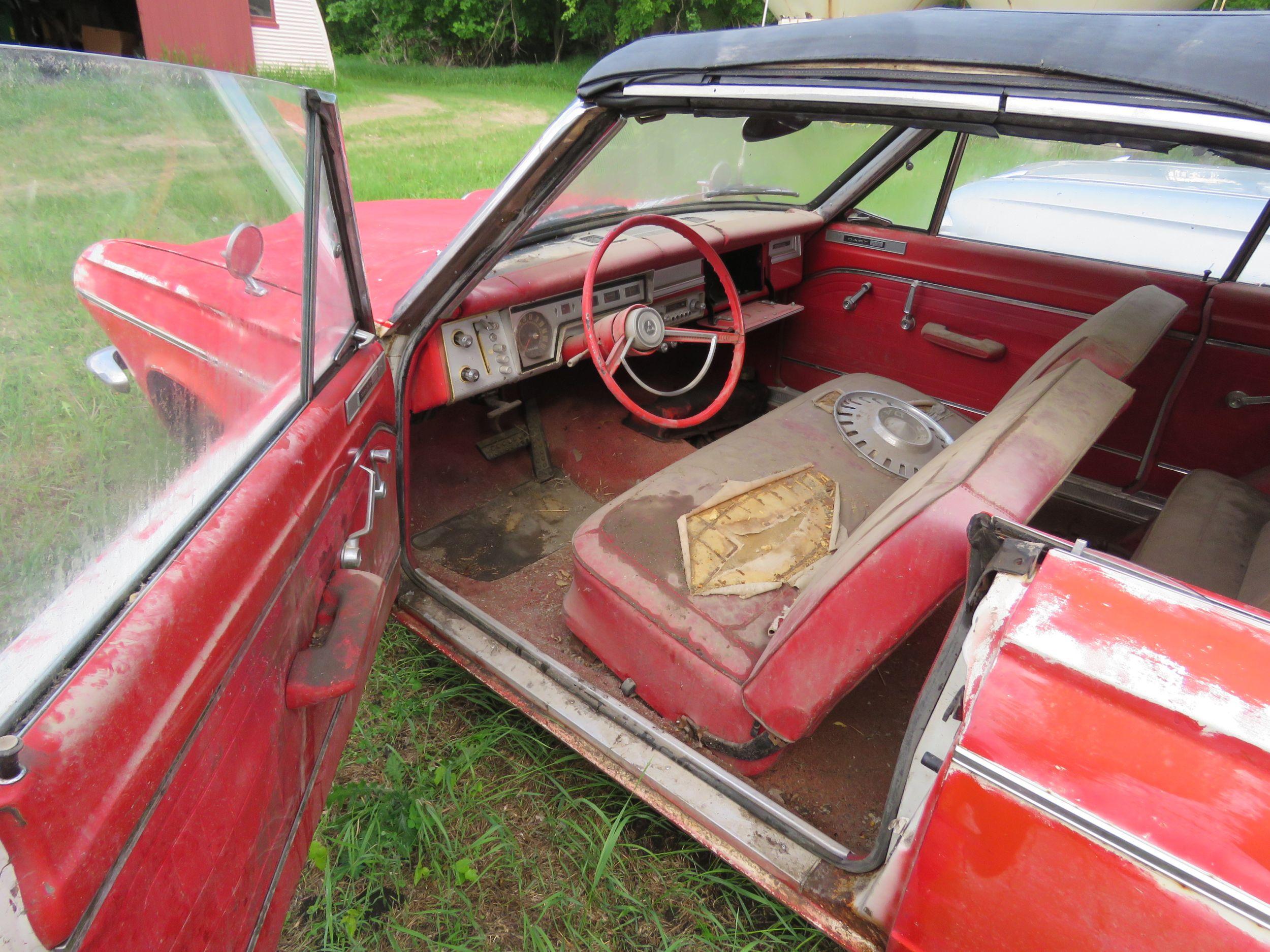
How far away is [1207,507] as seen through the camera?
1.96 metres

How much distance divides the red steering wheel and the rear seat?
1.21 meters

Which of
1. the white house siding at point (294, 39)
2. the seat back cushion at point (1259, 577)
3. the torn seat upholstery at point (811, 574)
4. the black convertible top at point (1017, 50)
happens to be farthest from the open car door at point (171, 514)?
the white house siding at point (294, 39)

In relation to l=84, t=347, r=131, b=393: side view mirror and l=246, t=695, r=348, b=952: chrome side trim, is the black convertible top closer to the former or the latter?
l=84, t=347, r=131, b=393: side view mirror

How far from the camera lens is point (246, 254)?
3.98ft

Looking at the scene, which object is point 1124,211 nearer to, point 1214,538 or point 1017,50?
point 1214,538

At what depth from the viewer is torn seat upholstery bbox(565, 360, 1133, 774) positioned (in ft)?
3.92

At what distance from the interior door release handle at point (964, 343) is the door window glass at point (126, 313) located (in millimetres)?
2383

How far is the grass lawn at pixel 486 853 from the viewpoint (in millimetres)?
1592

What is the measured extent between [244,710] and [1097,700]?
1090 mm

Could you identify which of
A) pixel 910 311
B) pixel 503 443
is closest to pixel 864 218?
pixel 910 311

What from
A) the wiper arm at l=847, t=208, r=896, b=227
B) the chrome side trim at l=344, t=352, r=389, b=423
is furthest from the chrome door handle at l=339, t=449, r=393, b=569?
the wiper arm at l=847, t=208, r=896, b=227

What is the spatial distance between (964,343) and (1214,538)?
1.23 metres

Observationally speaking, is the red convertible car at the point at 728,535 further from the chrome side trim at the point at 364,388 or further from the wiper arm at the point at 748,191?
the wiper arm at the point at 748,191

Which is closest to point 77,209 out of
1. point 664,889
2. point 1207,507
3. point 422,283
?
point 422,283
